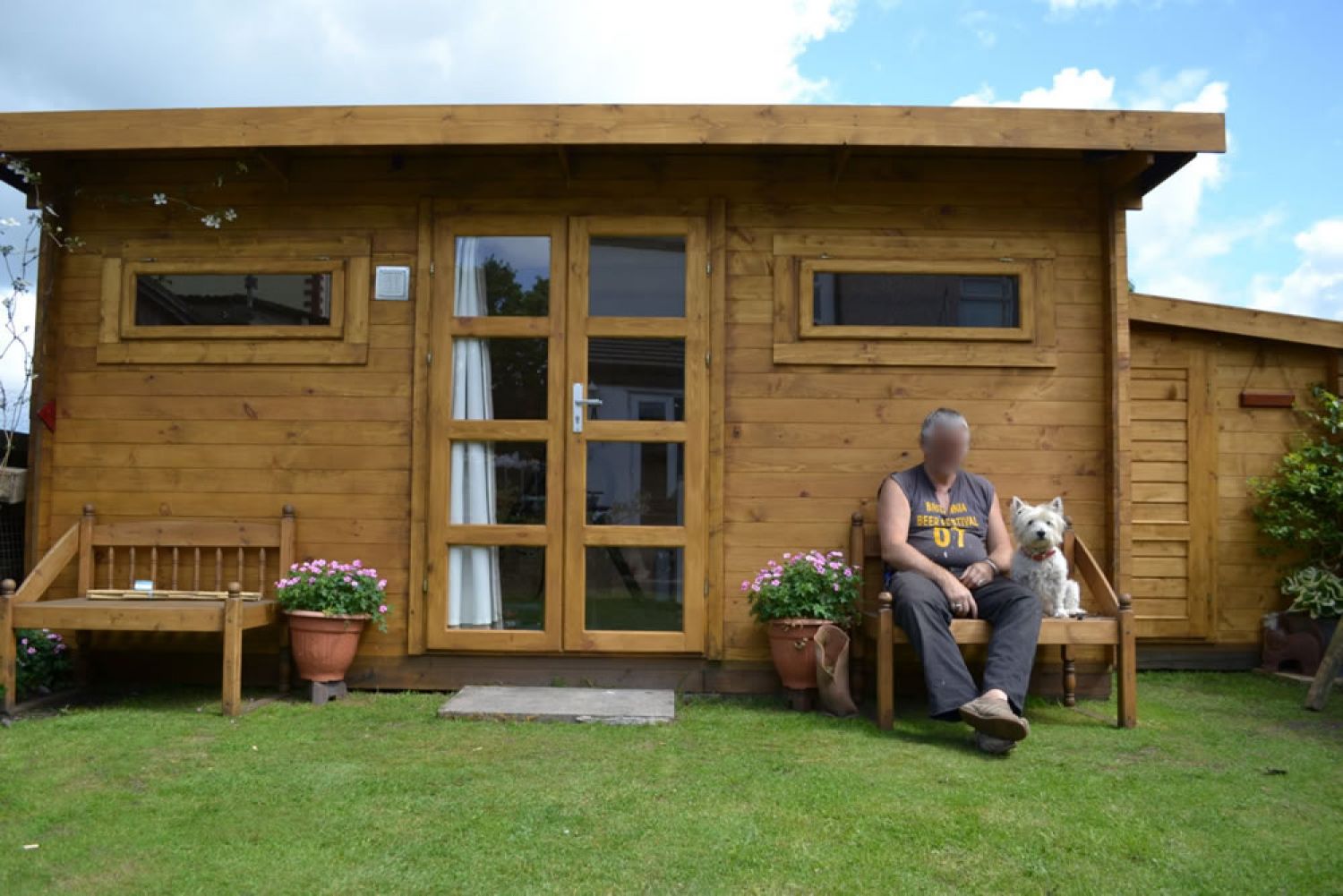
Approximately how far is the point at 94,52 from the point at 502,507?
141 inches

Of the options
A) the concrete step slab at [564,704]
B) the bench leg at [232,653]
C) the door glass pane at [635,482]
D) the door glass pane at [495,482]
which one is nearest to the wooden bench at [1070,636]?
the concrete step slab at [564,704]

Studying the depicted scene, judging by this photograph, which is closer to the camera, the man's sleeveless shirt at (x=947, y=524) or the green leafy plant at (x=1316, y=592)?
the man's sleeveless shirt at (x=947, y=524)

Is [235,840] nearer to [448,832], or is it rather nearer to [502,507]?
[448,832]

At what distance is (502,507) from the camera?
14.9 feet

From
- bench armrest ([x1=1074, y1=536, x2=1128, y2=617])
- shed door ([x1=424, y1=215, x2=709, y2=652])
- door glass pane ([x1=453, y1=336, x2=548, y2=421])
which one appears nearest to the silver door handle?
shed door ([x1=424, y1=215, x2=709, y2=652])

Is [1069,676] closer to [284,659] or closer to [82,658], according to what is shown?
[284,659]

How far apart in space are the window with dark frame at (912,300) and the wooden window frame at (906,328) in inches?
1.0

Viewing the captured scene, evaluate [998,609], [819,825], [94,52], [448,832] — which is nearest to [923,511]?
[998,609]

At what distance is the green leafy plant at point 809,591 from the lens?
412 cm

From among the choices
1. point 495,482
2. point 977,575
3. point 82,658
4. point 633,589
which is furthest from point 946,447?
point 82,658

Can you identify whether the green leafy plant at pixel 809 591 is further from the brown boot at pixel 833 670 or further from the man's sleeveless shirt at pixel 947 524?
the man's sleeveless shirt at pixel 947 524

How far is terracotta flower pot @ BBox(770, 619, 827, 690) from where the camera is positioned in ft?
13.4

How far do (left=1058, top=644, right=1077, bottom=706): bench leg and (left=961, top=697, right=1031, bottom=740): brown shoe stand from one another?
108 cm

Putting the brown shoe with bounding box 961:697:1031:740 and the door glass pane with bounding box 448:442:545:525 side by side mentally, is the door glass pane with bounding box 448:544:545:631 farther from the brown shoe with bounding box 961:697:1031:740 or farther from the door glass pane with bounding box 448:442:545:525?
the brown shoe with bounding box 961:697:1031:740
